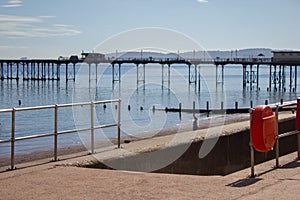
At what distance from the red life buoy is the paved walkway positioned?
17.0 inches

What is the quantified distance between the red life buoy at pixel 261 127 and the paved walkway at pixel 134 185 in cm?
43

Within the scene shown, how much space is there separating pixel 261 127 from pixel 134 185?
186cm

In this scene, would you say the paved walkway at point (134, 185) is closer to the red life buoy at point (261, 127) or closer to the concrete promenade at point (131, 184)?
the concrete promenade at point (131, 184)

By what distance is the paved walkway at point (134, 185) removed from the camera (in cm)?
577

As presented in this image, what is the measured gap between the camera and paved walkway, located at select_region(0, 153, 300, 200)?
18.9 ft

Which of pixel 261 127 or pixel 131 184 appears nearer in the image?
pixel 131 184

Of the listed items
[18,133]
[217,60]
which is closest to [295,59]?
[217,60]

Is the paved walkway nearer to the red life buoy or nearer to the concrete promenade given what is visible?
the concrete promenade

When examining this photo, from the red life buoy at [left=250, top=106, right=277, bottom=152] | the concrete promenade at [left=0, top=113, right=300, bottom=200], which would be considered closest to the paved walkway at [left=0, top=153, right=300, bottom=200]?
the concrete promenade at [left=0, top=113, right=300, bottom=200]

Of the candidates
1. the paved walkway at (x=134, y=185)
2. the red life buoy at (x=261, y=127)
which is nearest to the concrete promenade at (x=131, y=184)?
the paved walkway at (x=134, y=185)

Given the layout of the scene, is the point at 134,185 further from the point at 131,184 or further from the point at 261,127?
the point at 261,127

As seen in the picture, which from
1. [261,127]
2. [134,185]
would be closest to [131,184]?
[134,185]

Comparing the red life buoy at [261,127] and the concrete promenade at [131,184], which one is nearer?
the concrete promenade at [131,184]

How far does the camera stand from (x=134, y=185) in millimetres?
6262
